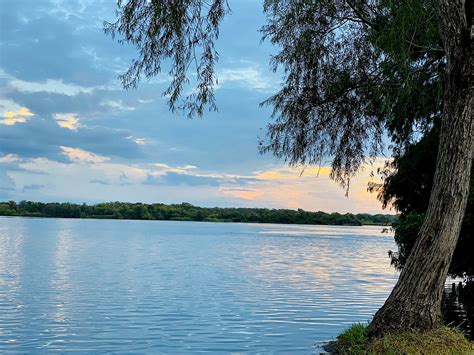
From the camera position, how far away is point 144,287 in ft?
→ 85.9

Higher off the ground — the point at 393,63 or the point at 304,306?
the point at 393,63

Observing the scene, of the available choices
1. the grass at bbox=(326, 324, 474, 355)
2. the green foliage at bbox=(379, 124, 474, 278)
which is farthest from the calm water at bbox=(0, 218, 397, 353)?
the grass at bbox=(326, 324, 474, 355)

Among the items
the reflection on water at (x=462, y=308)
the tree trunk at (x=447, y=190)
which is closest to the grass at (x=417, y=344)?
the tree trunk at (x=447, y=190)

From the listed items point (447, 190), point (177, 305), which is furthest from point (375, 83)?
point (177, 305)

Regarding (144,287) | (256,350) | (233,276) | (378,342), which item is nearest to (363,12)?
(378,342)

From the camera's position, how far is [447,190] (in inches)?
382

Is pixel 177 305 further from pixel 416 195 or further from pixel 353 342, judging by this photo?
pixel 353 342

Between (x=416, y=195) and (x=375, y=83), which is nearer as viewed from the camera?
(x=375, y=83)

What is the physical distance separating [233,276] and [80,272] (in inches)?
347

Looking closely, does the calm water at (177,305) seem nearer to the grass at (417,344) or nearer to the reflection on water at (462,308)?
the reflection on water at (462,308)

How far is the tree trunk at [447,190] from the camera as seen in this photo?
31.6ft

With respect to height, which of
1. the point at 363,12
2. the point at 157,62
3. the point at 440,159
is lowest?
the point at 440,159

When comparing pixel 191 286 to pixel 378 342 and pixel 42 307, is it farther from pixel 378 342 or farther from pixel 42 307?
pixel 378 342

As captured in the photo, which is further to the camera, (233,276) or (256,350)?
(233,276)
